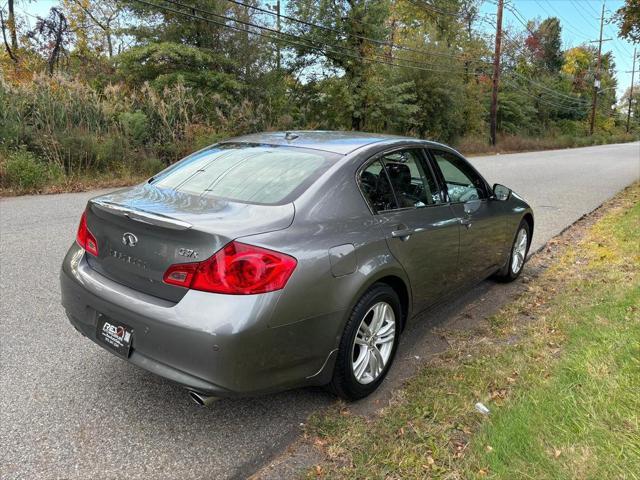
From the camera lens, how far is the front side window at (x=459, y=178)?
415 centimetres

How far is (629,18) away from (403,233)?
1184 cm

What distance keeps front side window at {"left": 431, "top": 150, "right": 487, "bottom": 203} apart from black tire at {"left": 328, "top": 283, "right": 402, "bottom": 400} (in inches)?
52.6

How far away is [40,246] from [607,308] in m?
6.15

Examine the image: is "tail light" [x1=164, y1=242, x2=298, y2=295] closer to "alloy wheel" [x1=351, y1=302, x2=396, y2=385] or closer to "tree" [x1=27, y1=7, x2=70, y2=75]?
"alloy wheel" [x1=351, y1=302, x2=396, y2=385]

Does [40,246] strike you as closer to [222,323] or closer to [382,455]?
[222,323]

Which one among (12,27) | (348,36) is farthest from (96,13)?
(348,36)

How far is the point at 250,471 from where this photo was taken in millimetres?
2490

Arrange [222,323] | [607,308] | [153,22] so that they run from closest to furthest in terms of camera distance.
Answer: [222,323] < [607,308] < [153,22]

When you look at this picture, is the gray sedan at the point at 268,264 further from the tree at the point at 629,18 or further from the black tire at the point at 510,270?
the tree at the point at 629,18

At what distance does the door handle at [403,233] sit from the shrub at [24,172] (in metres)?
9.51

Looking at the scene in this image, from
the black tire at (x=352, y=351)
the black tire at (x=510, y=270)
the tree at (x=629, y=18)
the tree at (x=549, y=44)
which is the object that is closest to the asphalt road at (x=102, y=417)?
the black tire at (x=352, y=351)

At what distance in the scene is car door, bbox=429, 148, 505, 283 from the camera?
407 centimetres

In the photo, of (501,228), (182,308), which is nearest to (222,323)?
(182,308)

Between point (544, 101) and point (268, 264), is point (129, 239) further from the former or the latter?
point (544, 101)
